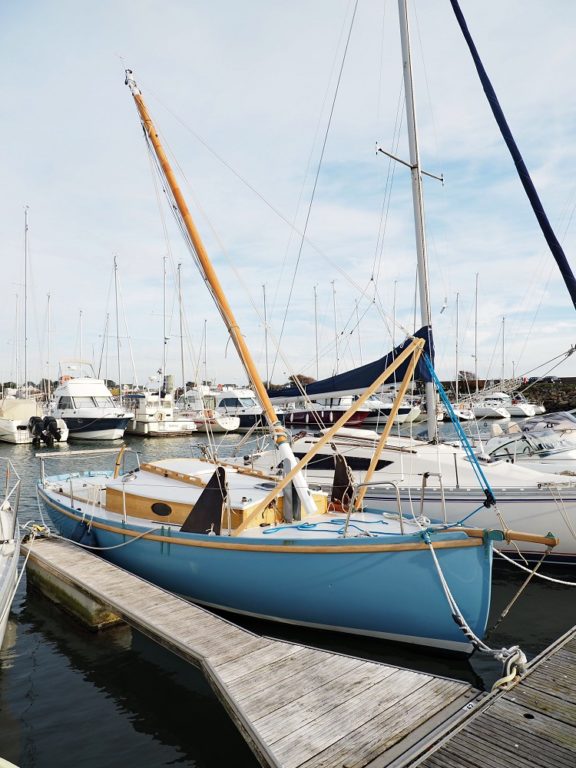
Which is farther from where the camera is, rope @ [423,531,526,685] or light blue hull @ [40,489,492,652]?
light blue hull @ [40,489,492,652]

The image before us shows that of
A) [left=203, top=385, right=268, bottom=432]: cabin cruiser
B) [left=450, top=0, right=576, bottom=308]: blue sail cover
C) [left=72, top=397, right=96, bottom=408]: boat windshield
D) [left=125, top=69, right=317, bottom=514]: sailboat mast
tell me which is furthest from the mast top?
[left=203, top=385, right=268, bottom=432]: cabin cruiser

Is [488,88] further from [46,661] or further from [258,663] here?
[46,661]

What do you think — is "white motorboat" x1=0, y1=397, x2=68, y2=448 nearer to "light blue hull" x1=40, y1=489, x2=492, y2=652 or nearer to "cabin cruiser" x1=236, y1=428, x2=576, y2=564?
"cabin cruiser" x1=236, y1=428, x2=576, y2=564

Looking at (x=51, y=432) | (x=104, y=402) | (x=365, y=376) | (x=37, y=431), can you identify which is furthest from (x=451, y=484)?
(x=104, y=402)

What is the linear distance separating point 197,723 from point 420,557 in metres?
3.15

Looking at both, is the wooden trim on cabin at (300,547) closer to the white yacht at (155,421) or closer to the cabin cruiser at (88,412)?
the cabin cruiser at (88,412)

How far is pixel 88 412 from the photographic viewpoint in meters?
39.5

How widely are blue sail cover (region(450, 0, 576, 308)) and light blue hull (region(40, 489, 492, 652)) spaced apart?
377 centimetres

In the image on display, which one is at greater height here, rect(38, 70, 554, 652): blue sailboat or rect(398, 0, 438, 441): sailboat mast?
rect(398, 0, 438, 441): sailboat mast

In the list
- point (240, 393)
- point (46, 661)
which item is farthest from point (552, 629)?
point (240, 393)

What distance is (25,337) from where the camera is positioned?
47625 millimetres

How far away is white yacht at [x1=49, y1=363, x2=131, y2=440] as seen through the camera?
39.2m

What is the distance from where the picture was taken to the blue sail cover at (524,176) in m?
7.08

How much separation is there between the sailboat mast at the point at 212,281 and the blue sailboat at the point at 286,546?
0.9 inches
